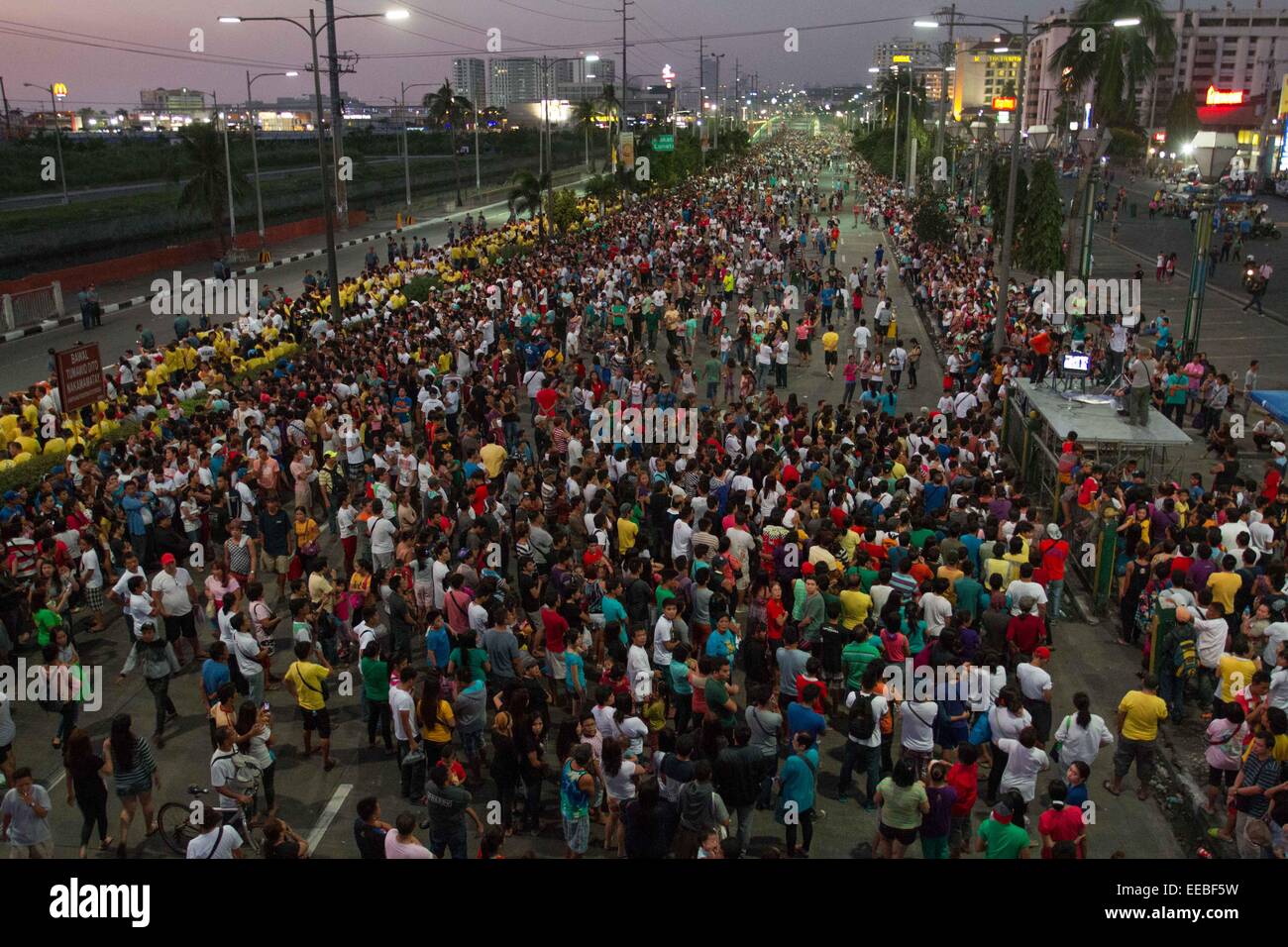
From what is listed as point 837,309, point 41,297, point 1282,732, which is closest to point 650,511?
point 1282,732

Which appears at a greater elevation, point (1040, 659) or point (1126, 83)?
point (1126, 83)

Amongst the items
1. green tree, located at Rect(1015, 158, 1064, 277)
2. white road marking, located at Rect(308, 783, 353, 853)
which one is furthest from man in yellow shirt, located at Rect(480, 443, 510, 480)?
green tree, located at Rect(1015, 158, 1064, 277)

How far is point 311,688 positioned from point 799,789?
4181 millimetres

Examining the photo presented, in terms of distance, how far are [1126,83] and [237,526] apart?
129 feet

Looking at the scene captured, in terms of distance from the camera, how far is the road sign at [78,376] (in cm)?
1681

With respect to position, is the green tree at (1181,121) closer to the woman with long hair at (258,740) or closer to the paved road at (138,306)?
the paved road at (138,306)

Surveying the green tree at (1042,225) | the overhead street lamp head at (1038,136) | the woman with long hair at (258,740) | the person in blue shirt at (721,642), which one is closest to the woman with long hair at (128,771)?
the woman with long hair at (258,740)

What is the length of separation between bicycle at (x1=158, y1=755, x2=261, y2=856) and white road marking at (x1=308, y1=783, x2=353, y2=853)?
426 millimetres

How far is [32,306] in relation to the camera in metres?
32.7

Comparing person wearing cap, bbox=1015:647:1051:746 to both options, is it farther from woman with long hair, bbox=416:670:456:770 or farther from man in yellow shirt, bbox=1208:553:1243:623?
woman with long hair, bbox=416:670:456:770

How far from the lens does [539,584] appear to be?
11.4 metres

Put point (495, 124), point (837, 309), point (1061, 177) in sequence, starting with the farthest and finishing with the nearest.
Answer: point (495, 124) → point (1061, 177) → point (837, 309)

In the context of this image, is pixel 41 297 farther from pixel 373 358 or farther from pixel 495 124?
pixel 495 124

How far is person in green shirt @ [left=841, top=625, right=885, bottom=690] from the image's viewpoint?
9289mm
